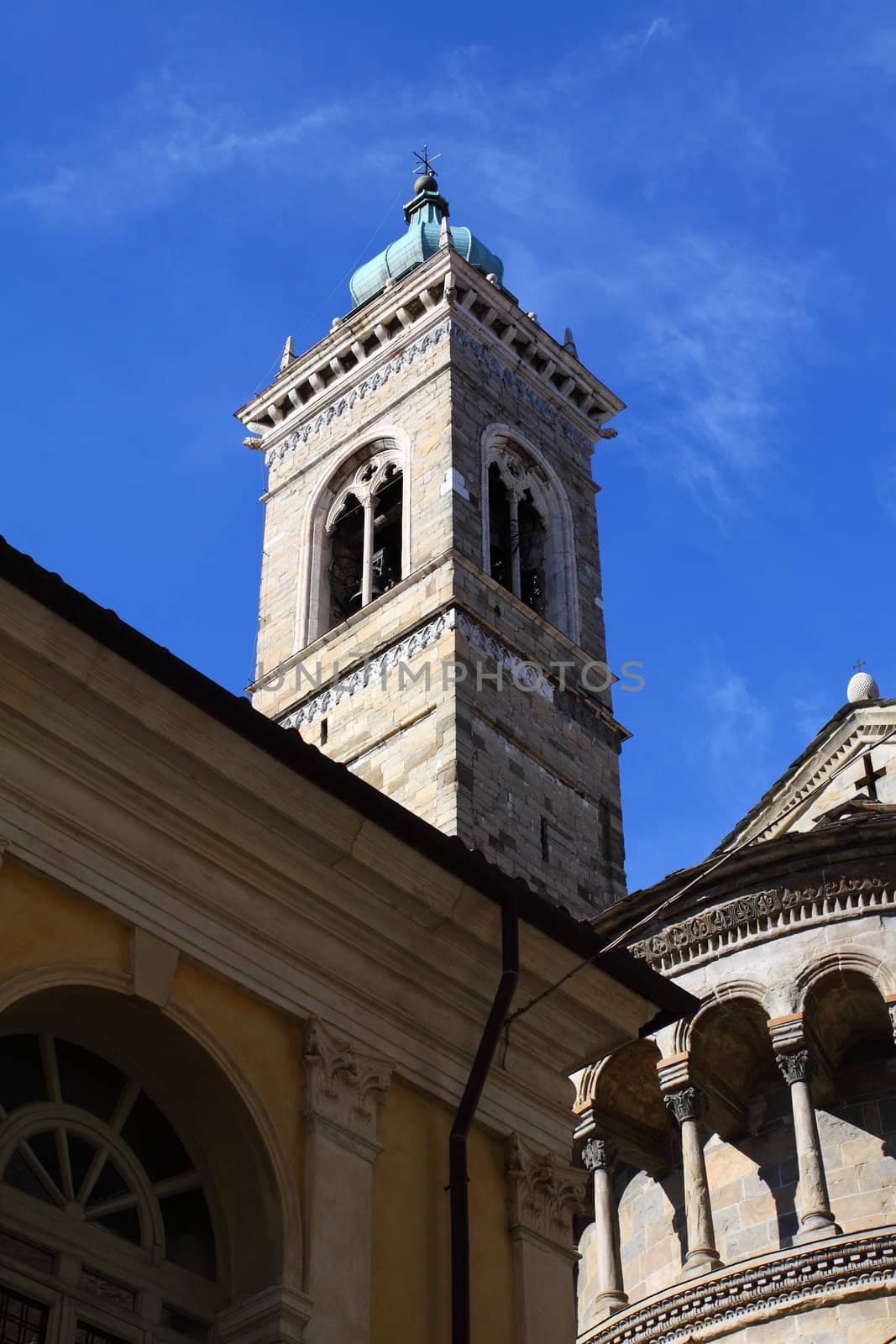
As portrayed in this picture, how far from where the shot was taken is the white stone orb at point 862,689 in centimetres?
2173

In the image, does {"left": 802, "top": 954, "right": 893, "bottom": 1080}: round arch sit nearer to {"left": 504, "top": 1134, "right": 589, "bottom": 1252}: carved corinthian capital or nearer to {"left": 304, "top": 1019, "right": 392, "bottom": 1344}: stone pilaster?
{"left": 504, "top": 1134, "right": 589, "bottom": 1252}: carved corinthian capital

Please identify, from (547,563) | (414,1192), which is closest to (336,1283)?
(414,1192)

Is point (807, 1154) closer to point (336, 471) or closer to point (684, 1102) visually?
point (684, 1102)

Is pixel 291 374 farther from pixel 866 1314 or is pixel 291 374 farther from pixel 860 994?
pixel 866 1314

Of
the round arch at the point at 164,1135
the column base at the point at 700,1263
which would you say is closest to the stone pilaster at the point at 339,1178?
the round arch at the point at 164,1135

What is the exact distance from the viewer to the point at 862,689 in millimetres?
21953

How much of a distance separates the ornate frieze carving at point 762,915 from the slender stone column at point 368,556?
16.0m

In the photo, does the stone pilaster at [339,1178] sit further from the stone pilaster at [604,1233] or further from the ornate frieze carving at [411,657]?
the ornate frieze carving at [411,657]

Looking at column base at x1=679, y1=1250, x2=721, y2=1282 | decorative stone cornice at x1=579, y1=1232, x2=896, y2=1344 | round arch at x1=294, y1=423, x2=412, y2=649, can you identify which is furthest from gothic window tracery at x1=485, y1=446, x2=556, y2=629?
decorative stone cornice at x1=579, y1=1232, x2=896, y2=1344

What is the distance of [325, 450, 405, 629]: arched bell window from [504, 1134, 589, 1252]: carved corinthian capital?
23943 mm

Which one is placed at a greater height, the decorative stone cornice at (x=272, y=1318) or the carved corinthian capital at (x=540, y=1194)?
the carved corinthian capital at (x=540, y=1194)

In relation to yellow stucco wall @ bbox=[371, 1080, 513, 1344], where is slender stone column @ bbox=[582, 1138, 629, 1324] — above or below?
above

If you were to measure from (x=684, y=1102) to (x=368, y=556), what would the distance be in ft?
59.4

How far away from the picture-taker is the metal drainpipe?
29.5ft
